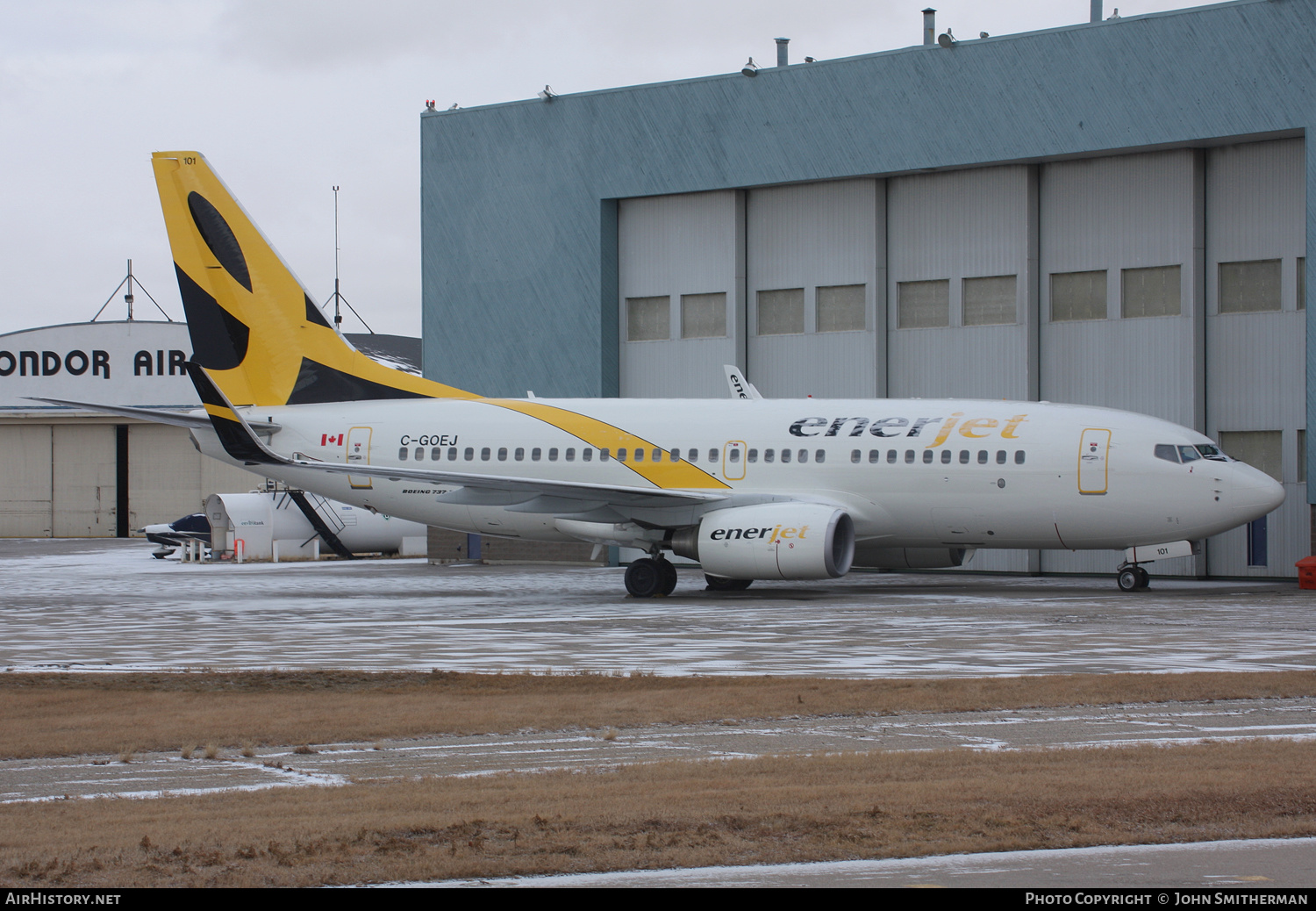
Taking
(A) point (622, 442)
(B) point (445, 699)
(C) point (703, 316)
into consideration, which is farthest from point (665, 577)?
(B) point (445, 699)

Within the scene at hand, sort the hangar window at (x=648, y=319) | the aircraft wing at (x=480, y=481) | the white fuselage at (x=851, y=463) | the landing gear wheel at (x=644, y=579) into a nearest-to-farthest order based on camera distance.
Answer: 1. the white fuselage at (x=851, y=463)
2. the aircraft wing at (x=480, y=481)
3. the landing gear wheel at (x=644, y=579)
4. the hangar window at (x=648, y=319)

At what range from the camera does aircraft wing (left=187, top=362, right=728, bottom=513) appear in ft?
80.9

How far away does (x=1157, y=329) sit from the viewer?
31.4 meters

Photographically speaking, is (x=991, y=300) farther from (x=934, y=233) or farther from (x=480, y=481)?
(x=480, y=481)

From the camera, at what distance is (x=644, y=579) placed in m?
25.6

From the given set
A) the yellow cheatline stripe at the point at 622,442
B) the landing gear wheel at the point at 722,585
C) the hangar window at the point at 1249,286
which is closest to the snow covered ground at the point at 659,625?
the landing gear wheel at the point at 722,585

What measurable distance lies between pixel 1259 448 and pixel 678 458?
13098mm

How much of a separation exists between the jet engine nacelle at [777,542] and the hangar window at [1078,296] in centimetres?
1069

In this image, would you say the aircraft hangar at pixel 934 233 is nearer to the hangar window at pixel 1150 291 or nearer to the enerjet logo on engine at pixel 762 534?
the hangar window at pixel 1150 291

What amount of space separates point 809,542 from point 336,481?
988cm

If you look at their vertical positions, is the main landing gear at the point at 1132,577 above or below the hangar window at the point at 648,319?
below

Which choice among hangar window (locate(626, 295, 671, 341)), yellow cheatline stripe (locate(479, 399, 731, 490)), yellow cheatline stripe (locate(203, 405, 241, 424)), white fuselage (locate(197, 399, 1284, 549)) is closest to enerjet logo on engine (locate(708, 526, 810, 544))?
white fuselage (locate(197, 399, 1284, 549))

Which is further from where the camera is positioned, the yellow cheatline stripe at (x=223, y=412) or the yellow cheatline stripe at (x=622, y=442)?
the yellow cheatline stripe at (x=622, y=442)

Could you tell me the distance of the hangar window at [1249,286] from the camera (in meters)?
30.4
